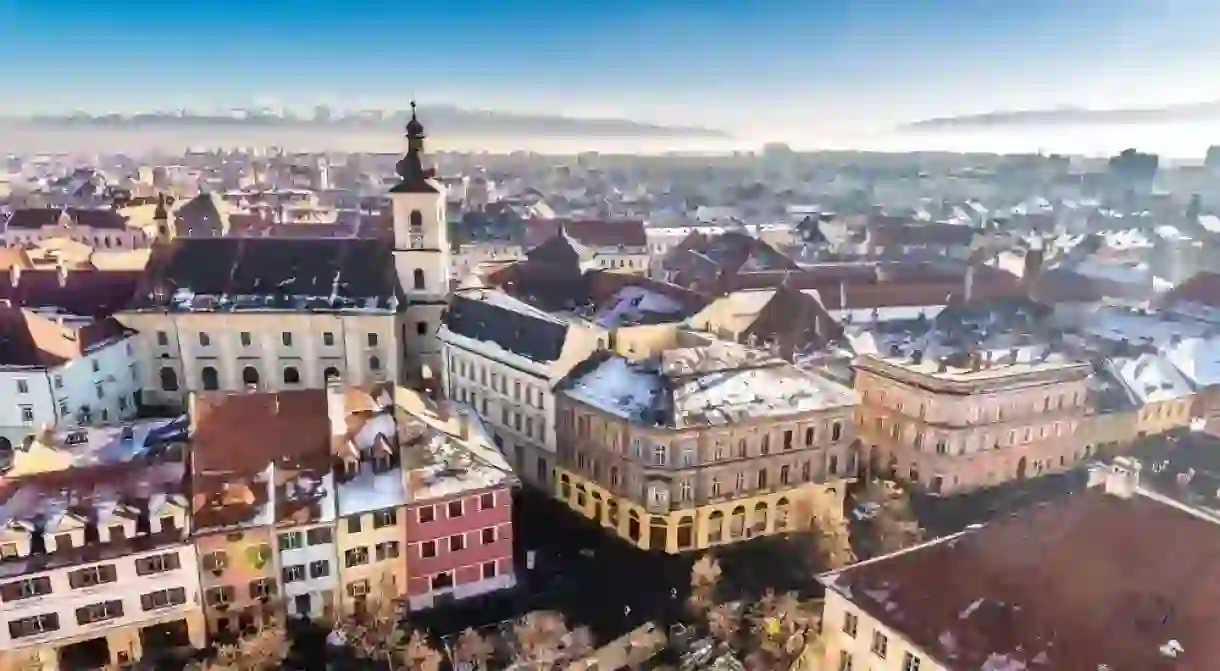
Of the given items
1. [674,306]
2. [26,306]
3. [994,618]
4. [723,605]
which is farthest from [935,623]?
[26,306]

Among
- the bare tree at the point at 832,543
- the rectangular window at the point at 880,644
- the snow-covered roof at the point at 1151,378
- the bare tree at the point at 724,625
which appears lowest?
the bare tree at the point at 724,625

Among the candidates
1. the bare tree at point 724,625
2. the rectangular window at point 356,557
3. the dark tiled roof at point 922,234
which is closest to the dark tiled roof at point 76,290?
the rectangular window at point 356,557

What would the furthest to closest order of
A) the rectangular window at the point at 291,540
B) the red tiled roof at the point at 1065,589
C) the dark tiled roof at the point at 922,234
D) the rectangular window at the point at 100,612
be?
the dark tiled roof at the point at 922,234 < the rectangular window at the point at 291,540 < the rectangular window at the point at 100,612 < the red tiled roof at the point at 1065,589

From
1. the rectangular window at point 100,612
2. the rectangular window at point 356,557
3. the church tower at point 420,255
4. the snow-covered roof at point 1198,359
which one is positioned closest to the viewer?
the rectangular window at point 100,612

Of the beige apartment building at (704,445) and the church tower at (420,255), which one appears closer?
the beige apartment building at (704,445)

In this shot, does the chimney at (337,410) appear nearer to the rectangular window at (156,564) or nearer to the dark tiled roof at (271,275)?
the rectangular window at (156,564)

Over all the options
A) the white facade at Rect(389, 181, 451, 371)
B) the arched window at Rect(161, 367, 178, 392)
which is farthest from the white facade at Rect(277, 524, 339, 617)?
the arched window at Rect(161, 367, 178, 392)

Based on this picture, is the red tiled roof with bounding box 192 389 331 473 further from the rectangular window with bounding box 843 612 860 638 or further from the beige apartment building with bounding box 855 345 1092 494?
the beige apartment building with bounding box 855 345 1092 494

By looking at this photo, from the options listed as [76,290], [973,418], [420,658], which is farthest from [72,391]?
[973,418]
